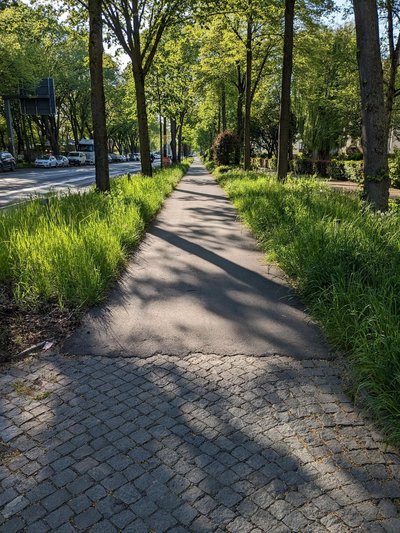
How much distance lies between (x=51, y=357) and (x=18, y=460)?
1386 mm

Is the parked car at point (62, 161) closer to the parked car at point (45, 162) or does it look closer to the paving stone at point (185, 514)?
the parked car at point (45, 162)

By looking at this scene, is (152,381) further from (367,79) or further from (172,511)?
(367,79)

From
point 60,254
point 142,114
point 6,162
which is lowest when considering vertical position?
point 60,254

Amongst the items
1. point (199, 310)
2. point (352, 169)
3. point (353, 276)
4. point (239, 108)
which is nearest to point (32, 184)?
point (239, 108)

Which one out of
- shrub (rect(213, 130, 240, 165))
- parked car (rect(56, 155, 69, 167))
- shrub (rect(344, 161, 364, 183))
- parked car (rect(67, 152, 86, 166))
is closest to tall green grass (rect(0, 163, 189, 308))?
shrub (rect(344, 161, 364, 183))

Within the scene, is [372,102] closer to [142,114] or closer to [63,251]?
[63,251]

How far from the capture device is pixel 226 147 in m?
31.4

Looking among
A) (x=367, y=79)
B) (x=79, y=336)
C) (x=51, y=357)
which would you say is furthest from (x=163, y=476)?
(x=367, y=79)

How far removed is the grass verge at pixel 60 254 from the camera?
5.08 metres

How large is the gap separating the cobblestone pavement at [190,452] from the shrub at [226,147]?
94.6 feet

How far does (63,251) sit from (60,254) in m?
0.06

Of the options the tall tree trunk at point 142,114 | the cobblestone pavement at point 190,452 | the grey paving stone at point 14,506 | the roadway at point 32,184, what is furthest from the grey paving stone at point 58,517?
the tall tree trunk at point 142,114

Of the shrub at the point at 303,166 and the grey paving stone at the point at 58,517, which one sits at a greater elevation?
the shrub at the point at 303,166

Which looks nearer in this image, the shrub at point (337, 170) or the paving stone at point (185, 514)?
the paving stone at point (185, 514)
